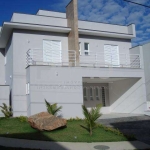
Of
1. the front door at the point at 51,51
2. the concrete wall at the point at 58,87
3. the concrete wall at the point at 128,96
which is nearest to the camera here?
the concrete wall at the point at 58,87

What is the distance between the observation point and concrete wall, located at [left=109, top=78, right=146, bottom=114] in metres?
18.0

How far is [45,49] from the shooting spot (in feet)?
57.2

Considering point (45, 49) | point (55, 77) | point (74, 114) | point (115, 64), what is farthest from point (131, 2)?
point (115, 64)

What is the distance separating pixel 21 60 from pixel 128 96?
9.67 metres

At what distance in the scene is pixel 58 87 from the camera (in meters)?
14.8

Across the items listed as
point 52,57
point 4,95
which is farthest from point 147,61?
point 4,95

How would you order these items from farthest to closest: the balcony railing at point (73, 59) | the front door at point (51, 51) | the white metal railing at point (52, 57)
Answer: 1. the front door at point (51, 51)
2. the balcony railing at point (73, 59)
3. the white metal railing at point (52, 57)

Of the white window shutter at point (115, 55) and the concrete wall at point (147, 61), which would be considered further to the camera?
the white window shutter at point (115, 55)

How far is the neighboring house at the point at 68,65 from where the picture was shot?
14789 millimetres

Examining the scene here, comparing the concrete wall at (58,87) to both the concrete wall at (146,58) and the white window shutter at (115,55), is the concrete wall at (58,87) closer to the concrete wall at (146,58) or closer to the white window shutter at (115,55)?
the white window shutter at (115,55)

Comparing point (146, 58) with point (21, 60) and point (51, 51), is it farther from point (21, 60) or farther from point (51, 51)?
point (21, 60)

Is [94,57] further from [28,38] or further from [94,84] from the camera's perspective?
[28,38]

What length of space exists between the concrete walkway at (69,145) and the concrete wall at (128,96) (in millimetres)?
9296

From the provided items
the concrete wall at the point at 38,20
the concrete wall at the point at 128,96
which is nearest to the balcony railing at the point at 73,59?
the concrete wall at the point at 128,96
